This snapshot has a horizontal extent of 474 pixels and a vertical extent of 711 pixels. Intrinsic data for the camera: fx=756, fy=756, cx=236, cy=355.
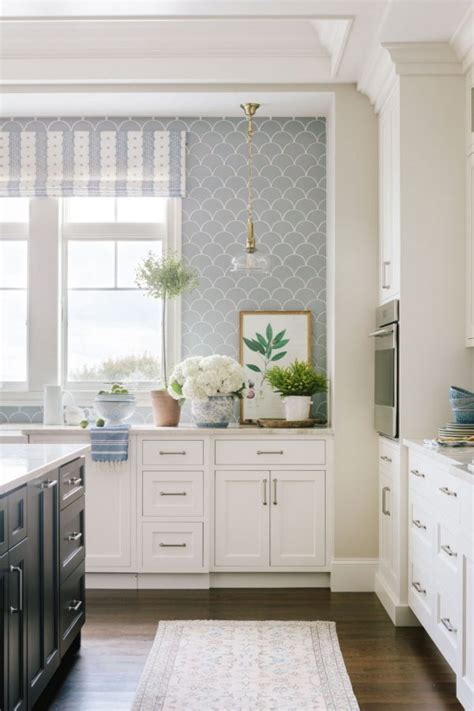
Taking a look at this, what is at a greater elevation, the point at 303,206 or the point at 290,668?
the point at 303,206

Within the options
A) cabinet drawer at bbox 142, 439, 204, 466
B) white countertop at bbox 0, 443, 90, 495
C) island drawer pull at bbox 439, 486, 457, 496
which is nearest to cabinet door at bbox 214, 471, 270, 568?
cabinet drawer at bbox 142, 439, 204, 466

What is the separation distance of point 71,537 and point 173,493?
4.02 feet

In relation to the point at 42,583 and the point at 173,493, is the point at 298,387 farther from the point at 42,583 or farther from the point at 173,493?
the point at 42,583

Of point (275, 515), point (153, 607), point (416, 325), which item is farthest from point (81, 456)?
point (416, 325)

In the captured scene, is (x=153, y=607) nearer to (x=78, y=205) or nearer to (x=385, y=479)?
(x=385, y=479)

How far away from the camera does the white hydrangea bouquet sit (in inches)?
167

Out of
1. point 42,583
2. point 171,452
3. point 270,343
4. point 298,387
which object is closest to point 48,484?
point 42,583

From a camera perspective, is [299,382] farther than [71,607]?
Yes

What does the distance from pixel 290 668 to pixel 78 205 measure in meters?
3.08

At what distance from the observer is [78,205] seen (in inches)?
189

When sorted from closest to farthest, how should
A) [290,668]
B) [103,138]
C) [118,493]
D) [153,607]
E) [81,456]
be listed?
[290,668] → [81,456] → [153,607] → [118,493] → [103,138]

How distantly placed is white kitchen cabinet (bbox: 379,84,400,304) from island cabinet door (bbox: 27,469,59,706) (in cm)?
196

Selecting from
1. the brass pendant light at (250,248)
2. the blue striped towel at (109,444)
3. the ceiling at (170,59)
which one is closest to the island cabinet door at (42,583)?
the blue striped towel at (109,444)

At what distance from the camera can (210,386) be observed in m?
4.23
